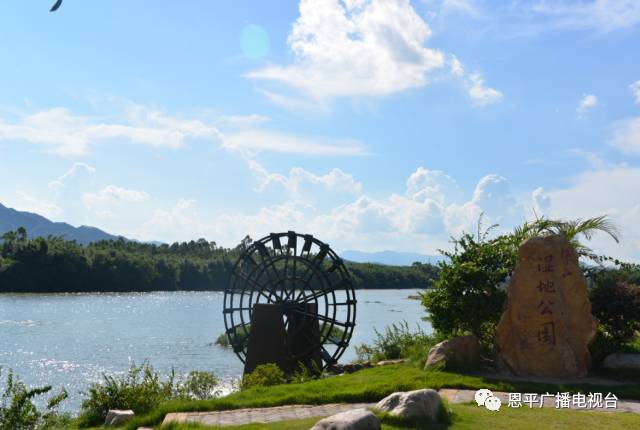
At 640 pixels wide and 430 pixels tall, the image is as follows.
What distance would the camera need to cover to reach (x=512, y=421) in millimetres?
7707

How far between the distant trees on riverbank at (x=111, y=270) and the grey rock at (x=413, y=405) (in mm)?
55901

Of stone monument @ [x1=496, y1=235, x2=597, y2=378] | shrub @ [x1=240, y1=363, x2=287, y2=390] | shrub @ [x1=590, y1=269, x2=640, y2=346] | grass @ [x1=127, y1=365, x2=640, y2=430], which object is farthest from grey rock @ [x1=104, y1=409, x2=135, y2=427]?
shrub @ [x1=590, y1=269, x2=640, y2=346]

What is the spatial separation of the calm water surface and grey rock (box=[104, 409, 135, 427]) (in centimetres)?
757

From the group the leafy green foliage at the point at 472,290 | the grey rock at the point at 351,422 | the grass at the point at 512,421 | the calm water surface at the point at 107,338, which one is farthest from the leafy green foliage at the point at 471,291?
the calm water surface at the point at 107,338

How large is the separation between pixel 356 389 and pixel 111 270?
61.9 meters

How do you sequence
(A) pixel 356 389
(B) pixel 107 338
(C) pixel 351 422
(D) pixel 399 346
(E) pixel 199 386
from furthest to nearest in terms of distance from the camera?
(B) pixel 107 338
(D) pixel 399 346
(E) pixel 199 386
(A) pixel 356 389
(C) pixel 351 422

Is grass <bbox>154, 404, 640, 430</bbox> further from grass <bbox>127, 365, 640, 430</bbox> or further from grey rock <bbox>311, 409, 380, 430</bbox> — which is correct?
grass <bbox>127, 365, 640, 430</bbox>

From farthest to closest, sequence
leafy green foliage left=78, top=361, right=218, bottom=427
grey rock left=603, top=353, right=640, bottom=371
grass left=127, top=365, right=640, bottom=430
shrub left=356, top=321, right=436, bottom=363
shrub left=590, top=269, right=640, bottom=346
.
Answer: shrub left=356, top=321, right=436, bottom=363
shrub left=590, top=269, right=640, bottom=346
grey rock left=603, top=353, right=640, bottom=371
leafy green foliage left=78, top=361, right=218, bottom=427
grass left=127, top=365, right=640, bottom=430

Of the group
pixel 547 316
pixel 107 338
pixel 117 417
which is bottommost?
pixel 107 338

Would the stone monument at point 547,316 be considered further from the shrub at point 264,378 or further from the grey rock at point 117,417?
the grey rock at point 117,417

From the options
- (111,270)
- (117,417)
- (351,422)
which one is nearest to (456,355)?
(351,422)

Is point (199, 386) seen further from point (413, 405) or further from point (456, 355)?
point (413, 405)

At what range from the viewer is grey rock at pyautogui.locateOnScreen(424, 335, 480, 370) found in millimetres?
11320

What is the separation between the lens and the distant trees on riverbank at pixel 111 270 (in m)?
62.3
